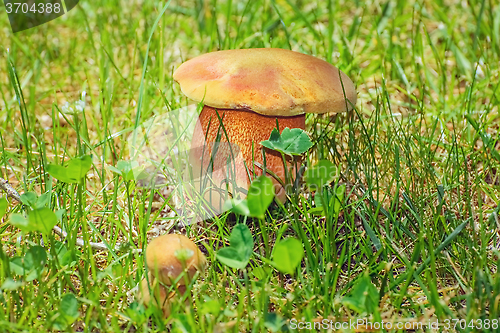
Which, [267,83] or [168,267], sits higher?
[267,83]

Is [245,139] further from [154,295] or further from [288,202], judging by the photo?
[154,295]

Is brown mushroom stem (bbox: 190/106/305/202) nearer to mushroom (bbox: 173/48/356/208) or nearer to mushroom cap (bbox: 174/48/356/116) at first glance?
mushroom (bbox: 173/48/356/208)

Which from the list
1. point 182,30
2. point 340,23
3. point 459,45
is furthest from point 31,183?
point 459,45

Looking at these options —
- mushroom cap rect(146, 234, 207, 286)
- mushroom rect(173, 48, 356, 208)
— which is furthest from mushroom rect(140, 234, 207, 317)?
mushroom rect(173, 48, 356, 208)

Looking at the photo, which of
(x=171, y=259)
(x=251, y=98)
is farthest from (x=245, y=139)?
(x=171, y=259)

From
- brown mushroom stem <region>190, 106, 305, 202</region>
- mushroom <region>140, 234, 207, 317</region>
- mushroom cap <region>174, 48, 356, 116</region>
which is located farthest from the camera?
brown mushroom stem <region>190, 106, 305, 202</region>

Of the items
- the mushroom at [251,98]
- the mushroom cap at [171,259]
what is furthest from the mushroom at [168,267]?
the mushroom at [251,98]
